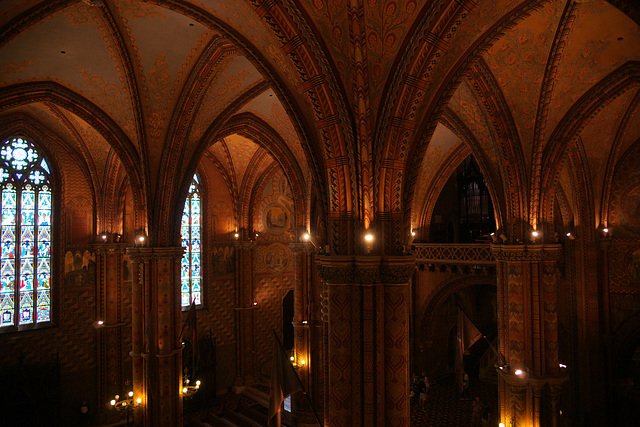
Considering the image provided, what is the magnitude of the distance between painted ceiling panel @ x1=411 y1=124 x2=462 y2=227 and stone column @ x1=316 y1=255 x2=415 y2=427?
9.03 meters

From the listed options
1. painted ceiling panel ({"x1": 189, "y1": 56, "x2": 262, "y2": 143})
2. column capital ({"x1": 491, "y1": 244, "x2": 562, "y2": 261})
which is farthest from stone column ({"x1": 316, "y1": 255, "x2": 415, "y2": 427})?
A: painted ceiling panel ({"x1": 189, "y1": 56, "x2": 262, "y2": 143})

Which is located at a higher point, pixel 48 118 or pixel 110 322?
pixel 48 118

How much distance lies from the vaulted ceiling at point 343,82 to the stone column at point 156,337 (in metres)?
1.59

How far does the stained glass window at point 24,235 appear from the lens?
533 inches

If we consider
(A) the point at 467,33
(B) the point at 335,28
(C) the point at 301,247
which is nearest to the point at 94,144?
(C) the point at 301,247

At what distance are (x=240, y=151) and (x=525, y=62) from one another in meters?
11.0

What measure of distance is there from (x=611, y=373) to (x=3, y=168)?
19.4 meters

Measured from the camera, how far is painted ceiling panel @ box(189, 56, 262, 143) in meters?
9.39

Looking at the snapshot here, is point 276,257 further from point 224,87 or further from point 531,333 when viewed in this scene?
point 531,333

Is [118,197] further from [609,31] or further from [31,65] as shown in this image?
[609,31]

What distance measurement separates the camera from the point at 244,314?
17969mm

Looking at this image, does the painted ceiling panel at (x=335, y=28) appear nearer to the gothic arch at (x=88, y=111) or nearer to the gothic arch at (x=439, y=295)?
the gothic arch at (x=88, y=111)

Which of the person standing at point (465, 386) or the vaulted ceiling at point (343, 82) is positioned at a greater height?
the vaulted ceiling at point (343, 82)

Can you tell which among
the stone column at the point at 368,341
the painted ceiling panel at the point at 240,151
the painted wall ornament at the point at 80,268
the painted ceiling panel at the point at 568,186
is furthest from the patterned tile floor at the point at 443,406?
the stone column at the point at 368,341
